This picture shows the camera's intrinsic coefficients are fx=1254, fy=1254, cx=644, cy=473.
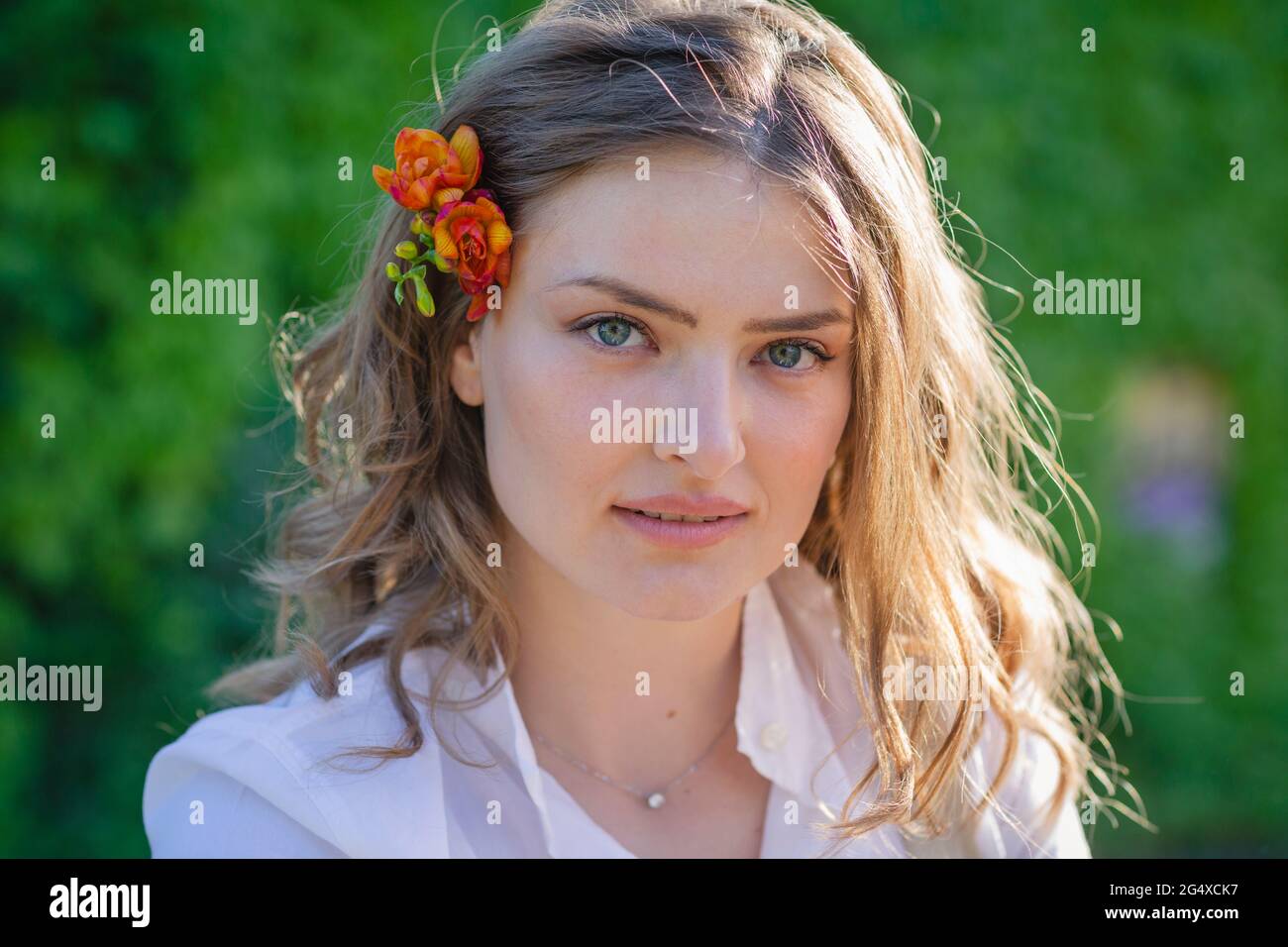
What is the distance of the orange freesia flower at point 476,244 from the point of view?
6.60ft

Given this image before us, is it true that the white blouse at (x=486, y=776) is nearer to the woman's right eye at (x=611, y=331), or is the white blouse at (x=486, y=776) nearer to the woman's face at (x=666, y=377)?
the woman's face at (x=666, y=377)

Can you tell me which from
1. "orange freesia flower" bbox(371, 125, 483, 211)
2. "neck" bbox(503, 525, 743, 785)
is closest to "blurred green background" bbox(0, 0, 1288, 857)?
"orange freesia flower" bbox(371, 125, 483, 211)

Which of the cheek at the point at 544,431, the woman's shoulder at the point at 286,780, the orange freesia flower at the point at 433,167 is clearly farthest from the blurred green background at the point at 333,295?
the woman's shoulder at the point at 286,780

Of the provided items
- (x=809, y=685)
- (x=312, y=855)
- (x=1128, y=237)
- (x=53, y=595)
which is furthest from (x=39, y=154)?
(x=1128, y=237)

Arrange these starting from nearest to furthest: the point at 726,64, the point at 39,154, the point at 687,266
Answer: the point at 687,266
the point at 726,64
the point at 39,154

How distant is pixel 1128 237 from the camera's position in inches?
165

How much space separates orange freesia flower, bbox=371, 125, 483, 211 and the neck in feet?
2.07

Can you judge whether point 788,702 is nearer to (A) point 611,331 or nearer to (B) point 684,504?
(B) point 684,504

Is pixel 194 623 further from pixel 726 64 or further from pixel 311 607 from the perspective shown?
pixel 726 64

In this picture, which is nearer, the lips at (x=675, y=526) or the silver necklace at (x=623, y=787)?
the lips at (x=675, y=526)

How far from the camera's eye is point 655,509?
1949 millimetres

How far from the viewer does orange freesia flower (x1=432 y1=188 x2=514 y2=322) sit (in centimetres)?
201

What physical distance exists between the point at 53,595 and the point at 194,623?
1.21ft

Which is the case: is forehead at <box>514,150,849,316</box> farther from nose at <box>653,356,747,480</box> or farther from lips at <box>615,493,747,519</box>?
lips at <box>615,493,747,519</box>
